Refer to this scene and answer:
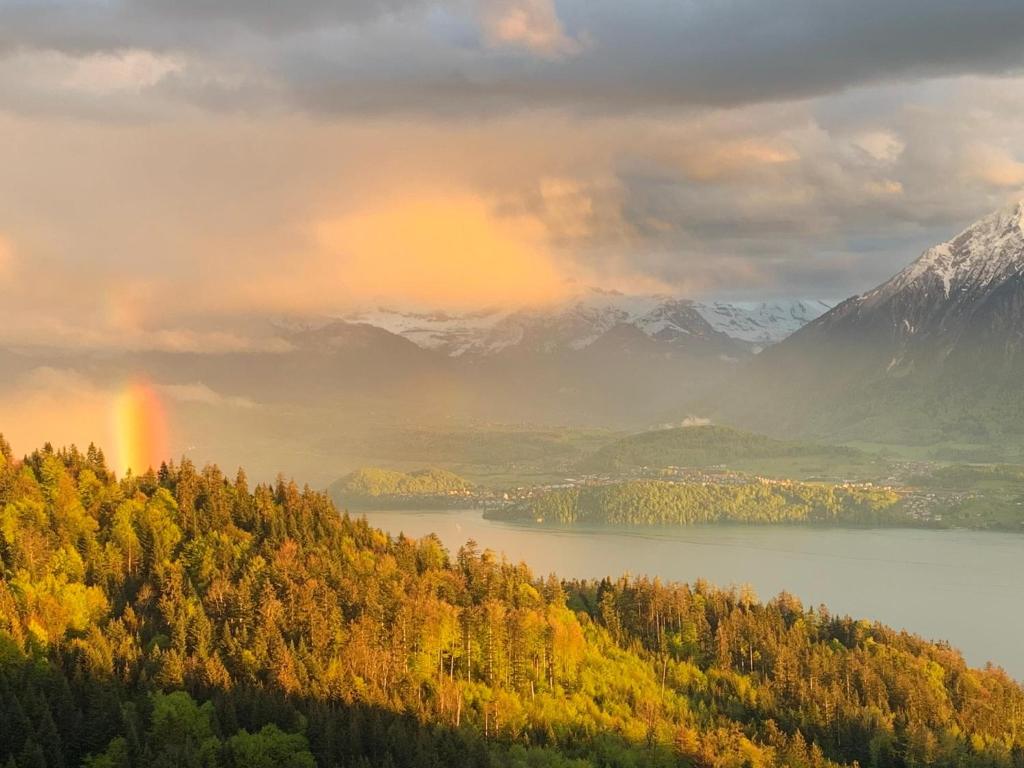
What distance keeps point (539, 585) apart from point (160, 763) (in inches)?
2445

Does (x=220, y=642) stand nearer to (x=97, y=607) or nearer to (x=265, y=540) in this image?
(x=97, y=607)

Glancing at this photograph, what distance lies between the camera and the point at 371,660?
282 feet

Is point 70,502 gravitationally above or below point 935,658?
above

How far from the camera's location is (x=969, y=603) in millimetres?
187125

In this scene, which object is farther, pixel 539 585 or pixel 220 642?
pixel 539 585

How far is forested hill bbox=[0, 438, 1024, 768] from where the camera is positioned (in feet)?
236

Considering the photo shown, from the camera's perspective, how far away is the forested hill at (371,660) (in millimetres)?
72000

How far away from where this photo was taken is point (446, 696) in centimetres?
8694

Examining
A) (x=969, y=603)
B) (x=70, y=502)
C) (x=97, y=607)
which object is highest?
(x=70, y=502)

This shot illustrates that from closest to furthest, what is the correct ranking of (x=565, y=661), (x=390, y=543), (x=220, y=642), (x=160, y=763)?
(x=160, y=763)
(x=220, y=642)
(x=565, y=661)
(x=390, y=543)

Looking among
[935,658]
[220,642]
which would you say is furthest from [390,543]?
[935,658]

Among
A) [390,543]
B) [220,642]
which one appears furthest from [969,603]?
[220,642]

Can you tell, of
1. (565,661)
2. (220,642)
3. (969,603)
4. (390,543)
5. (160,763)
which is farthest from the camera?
(969,603)

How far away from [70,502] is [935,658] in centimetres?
7933
